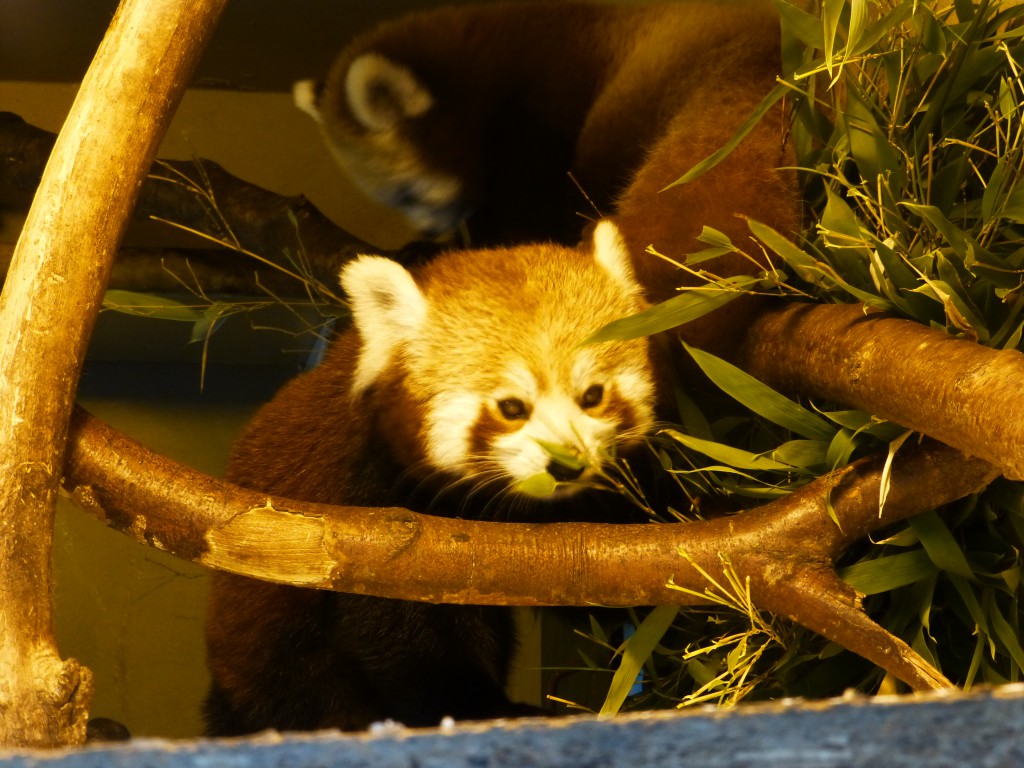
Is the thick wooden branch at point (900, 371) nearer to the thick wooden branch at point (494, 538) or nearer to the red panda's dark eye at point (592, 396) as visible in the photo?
the thick wooden branch at point (494, 538)

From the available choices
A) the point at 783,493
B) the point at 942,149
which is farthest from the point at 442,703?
the point at 942,149

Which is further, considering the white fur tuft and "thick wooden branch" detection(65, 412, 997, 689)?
the white fur tuft

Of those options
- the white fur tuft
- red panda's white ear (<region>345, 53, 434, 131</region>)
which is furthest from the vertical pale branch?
the white fur tuft

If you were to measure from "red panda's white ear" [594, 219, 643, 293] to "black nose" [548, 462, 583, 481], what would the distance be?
40cm

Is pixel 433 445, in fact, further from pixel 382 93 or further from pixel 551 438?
pixel 382 93

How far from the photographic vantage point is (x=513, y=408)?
1.73 m

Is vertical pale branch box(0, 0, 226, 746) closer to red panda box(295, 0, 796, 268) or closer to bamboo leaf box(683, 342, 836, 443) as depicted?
bamboo leaf box(683, 342, 836, 443)

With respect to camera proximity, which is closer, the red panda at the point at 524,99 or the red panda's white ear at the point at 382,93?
the red panda at the point at 524,99

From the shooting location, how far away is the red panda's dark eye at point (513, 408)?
1729 millimetres

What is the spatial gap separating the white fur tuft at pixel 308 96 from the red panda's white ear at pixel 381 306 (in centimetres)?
150

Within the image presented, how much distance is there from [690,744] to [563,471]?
100cm

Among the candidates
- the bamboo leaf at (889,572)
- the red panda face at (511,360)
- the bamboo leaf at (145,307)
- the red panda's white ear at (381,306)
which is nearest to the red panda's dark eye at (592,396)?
the red panda face at (511,360)

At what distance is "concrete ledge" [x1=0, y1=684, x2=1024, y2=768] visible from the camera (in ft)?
2.10

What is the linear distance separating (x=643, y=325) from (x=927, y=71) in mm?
686
